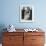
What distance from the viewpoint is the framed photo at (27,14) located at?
394 cm

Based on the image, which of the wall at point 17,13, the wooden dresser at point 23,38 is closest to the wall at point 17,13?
the wall at point 17,13

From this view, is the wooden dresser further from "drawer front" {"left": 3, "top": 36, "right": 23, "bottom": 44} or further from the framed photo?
the framed photo

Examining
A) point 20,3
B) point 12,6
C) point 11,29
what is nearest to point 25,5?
point 20,3

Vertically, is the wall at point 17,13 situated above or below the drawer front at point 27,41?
above

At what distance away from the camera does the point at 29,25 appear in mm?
4008

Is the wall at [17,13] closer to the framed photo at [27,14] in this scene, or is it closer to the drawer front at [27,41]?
the framed photo at [27,14]

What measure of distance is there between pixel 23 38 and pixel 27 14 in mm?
843

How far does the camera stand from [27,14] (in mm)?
3957

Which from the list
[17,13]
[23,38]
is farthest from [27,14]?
[23,38]

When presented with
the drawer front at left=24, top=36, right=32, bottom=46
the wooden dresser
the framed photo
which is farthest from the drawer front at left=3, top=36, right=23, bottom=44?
the framed photo

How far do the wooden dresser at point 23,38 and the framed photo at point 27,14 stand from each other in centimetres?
62

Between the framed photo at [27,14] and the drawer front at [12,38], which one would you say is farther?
the framed photo at [27,14]

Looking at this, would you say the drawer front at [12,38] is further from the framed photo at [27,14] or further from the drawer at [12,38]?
the framed photo at [27,14]

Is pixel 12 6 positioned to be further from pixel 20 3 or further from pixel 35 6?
pixel 35 6
